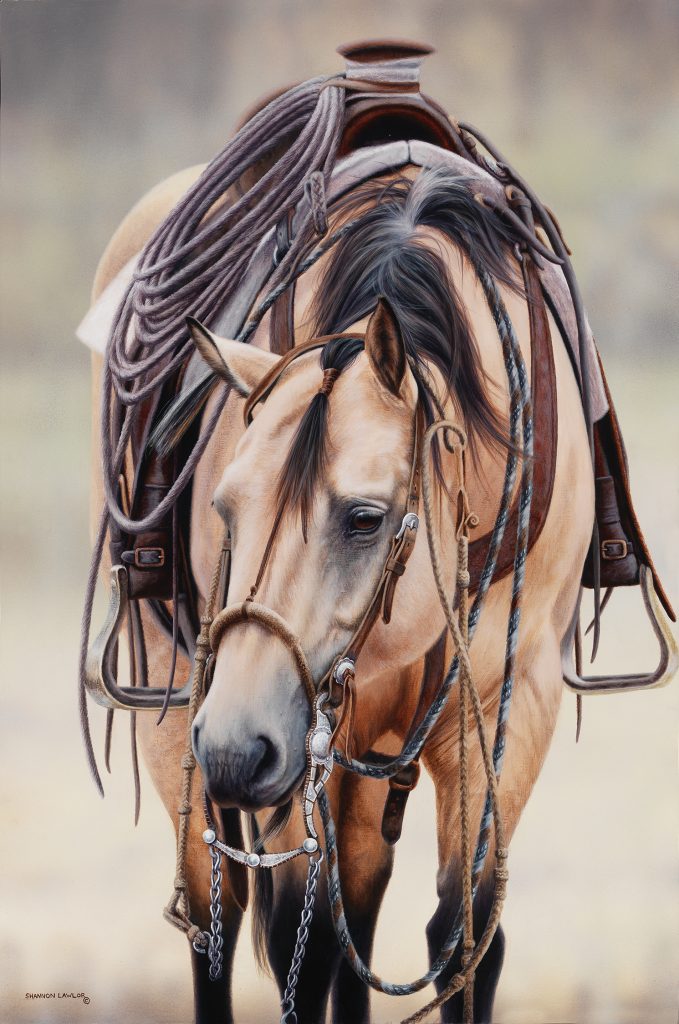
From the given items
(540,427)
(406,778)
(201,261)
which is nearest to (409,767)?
(406,778)

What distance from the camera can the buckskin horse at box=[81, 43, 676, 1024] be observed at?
1326 mm

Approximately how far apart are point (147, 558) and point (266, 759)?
469mm

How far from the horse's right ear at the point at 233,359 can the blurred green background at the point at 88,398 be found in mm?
480

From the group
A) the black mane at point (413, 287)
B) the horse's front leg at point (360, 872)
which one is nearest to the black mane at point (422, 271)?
the black mane at point (413, 287)

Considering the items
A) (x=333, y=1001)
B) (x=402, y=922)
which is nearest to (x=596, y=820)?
(x=402, y=922)

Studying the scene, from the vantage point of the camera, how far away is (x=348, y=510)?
132 centimetres

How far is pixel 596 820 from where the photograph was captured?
1833 mm

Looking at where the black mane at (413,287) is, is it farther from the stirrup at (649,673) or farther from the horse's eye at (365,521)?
the stirrup at (649,673)

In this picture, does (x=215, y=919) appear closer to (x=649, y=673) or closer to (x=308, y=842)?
(x=308, y=842)

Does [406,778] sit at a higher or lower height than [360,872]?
higher

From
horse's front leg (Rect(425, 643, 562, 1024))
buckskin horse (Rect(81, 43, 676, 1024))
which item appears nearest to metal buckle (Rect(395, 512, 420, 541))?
buckskin horse (Rect(81, 43, 676, 1024))

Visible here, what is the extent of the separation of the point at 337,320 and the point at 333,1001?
98 cm

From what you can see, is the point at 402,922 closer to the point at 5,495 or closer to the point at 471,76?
the point at 5,495
